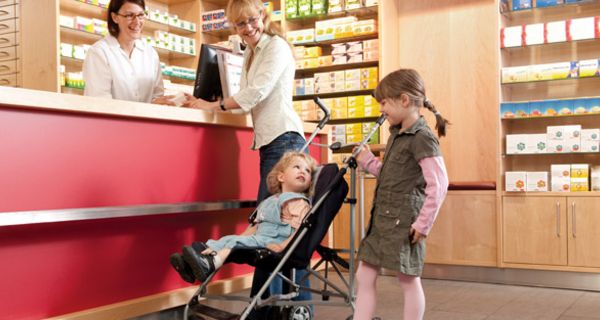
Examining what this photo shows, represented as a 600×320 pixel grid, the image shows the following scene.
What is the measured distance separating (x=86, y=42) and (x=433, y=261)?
358cm

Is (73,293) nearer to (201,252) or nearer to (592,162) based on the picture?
(201,252)

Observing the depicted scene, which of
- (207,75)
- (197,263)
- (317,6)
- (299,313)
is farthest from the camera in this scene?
(317,6)

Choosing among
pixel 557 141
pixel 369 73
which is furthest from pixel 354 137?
pixel 557 141

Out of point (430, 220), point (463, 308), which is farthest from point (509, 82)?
point (430, 220)

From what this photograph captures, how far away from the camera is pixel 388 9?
585 centimetres

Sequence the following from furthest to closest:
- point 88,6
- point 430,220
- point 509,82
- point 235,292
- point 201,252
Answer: point 88,6 < point 509,82 < point 235,292 < point 201,252 < point 430,220

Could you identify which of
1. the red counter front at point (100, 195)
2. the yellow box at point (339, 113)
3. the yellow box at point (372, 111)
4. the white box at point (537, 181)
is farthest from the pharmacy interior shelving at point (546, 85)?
the red counter front at point (100, 195)

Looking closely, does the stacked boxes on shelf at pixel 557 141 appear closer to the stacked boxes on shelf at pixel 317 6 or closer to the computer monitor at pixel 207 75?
the stacked boxes on shelf at pixel 317 6

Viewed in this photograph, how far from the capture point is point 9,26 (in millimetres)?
5465

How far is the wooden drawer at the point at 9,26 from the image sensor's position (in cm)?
543

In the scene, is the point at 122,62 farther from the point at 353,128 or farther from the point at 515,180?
the point at 515,180

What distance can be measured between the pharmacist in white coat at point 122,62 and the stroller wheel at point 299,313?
1.27 m

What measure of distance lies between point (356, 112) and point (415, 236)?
356 cm

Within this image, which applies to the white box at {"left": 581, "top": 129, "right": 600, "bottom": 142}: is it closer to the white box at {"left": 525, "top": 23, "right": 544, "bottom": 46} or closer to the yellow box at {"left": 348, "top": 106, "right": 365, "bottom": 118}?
the white box at {"left": 525, "top": 23, "right": 544, "bottom": 46}
